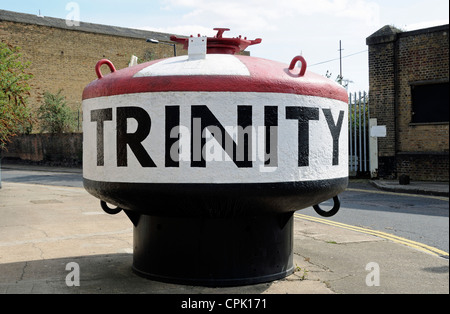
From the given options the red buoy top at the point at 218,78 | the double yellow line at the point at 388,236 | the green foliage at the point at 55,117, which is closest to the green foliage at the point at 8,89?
the double yellow line at the point at 388,236

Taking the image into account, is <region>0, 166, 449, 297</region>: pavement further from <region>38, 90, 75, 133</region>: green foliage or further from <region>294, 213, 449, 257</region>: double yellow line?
<region>38, 90, 75, 133</region>: green foliage

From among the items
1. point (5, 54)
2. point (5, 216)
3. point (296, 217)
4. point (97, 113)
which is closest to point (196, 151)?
point (97, 113)

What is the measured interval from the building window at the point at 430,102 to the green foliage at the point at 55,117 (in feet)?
82.0

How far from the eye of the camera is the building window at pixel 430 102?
17781mm

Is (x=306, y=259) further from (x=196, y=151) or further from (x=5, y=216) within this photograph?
(x=5, y=216)

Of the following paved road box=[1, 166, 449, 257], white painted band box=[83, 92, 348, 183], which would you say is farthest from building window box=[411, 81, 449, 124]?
white painted band box=[83, 92, 348, 183]

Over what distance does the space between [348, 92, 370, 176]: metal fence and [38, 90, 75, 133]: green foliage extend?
22440 millimetres

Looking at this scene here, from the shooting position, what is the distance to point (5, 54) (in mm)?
13445

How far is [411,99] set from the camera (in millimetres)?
18516

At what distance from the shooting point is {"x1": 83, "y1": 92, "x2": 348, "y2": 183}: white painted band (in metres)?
4.09

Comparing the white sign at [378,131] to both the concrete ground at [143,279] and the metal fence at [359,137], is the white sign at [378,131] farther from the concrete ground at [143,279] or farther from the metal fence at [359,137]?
the concrete ground at [143,279]

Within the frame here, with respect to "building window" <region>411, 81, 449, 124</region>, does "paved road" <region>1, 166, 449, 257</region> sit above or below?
below

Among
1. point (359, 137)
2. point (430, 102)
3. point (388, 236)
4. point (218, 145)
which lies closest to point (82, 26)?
point (359, 137)

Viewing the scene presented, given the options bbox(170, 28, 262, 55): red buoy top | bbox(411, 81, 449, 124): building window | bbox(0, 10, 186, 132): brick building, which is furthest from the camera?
bbox(0, 10, 186, 132): brick building
